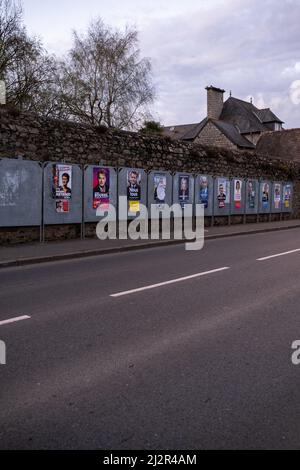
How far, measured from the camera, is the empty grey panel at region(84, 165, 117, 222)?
563 inches

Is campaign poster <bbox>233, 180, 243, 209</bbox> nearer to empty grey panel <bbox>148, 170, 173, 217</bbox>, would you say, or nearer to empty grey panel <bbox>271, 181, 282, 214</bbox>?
empty grey panel <bbox>271, 181, 282, 214</bbox>

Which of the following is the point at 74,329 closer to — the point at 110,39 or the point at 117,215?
the point at 117,215

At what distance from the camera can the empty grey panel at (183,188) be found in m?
17.6

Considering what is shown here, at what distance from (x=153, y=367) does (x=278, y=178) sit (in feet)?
73.3

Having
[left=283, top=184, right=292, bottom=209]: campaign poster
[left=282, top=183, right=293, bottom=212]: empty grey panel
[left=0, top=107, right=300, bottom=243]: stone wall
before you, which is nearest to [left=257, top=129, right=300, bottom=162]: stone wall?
[left=282, top=183, right=293, bottom=212]: empty grey panel

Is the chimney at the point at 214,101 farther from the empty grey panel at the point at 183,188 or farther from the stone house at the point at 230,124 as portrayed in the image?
the empty grey panel at the point at 183,188

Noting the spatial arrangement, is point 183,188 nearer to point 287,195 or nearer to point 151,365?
point 287,195

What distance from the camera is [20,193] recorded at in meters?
12.5

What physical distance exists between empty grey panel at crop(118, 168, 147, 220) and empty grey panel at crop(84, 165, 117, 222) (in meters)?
0.34

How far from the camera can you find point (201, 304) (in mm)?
6438

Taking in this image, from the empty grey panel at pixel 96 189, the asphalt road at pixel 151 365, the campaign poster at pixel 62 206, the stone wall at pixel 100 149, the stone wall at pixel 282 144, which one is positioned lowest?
the asphalt road at pixel 151 365

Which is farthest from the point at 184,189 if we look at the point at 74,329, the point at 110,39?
the point at 110,39

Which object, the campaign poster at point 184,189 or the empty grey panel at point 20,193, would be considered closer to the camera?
the empty grey panel at point 20,193

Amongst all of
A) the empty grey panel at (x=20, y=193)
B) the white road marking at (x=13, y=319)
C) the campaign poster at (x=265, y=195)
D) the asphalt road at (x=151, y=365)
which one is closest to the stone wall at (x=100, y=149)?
the empty grey panel at (x=20, y=193)
